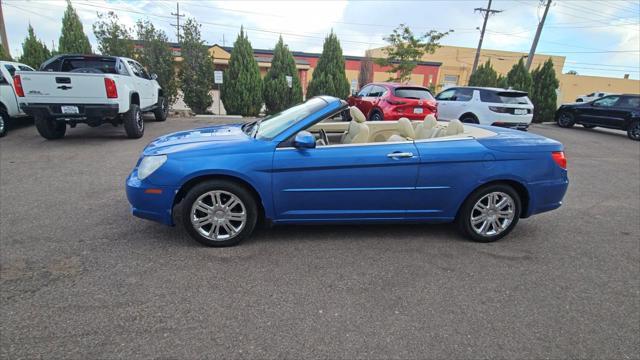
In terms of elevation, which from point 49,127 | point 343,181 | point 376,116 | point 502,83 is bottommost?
point 49,127

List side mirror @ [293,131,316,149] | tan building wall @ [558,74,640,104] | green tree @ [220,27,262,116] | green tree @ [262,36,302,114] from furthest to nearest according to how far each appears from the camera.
Result: 1. tan building wall @ [558,74,640,104]
2. green tree @ [262,36,302,114]
3. green tree @ [220,27,262,116]
4. side mirror @ [293,131,316,149]

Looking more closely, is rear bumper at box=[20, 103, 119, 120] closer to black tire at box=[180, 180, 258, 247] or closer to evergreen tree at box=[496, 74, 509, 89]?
black tire at box=[180, 180, 258, 247]

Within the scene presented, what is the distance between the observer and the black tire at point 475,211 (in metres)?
3.78

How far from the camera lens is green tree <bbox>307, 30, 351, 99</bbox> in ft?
56.0

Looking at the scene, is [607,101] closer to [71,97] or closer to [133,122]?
[133,122]

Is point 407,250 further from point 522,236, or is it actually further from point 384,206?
point 522,236

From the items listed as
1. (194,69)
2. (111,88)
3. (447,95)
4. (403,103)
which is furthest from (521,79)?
(111,88)

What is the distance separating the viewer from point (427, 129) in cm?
432

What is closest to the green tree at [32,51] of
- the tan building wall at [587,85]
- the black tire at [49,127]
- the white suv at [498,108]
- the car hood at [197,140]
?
the black tire at [49,127]

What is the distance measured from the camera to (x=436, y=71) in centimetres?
4356

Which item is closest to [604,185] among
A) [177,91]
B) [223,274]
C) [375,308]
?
[375,308]

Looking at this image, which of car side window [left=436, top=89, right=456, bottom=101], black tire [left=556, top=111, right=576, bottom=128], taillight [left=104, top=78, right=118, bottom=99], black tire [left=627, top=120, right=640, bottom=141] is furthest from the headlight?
black tire [left=556, top=111, right=576, bottom=128]

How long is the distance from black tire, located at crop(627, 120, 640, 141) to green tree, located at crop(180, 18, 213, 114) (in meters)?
16.6

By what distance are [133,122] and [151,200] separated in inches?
244
